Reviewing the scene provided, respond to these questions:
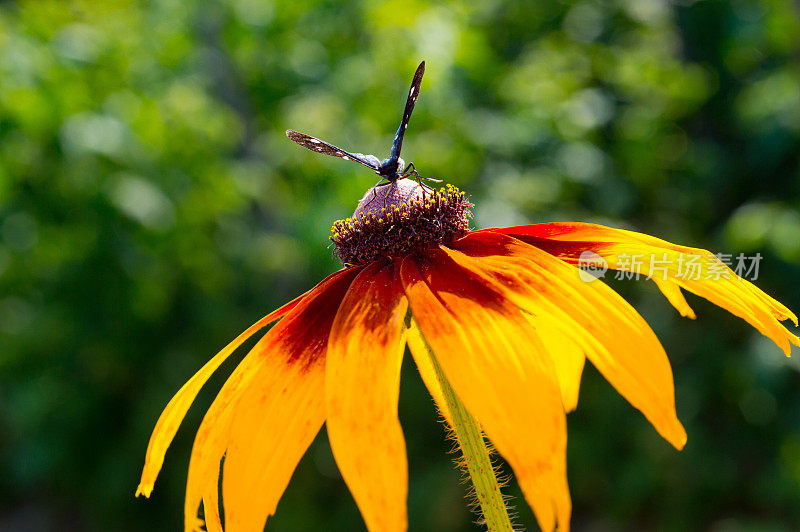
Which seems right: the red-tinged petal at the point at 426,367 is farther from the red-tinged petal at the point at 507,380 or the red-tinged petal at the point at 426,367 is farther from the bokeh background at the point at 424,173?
the bokeh background at the point at 424,173

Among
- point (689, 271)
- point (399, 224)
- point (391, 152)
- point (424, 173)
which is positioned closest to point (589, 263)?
point (689, 271)

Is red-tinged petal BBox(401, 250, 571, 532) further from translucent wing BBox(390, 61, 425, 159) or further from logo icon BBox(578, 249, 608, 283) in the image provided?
translucent wing BBox(390, 61, 425, 159)

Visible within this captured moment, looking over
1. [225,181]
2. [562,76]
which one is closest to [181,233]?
[225,181]

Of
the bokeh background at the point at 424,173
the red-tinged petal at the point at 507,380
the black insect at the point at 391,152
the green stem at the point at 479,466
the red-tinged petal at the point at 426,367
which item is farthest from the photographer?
the bokeh background at the point at 424,173

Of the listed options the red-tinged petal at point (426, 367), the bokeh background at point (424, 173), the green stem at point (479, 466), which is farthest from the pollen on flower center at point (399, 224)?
the bokeh background at point (424, 173)

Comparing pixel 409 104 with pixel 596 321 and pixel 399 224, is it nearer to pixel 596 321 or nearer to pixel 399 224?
pixel 399 224
